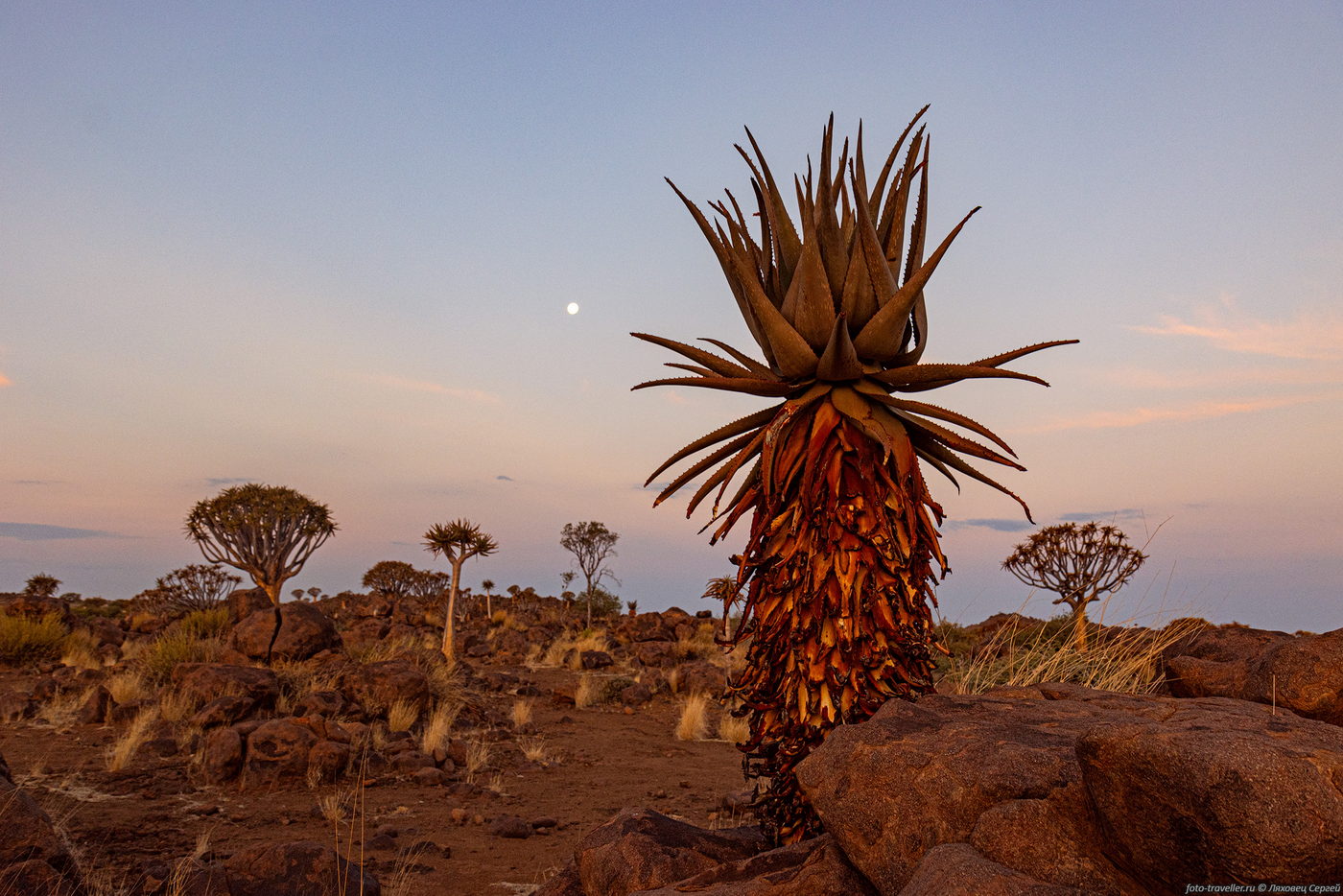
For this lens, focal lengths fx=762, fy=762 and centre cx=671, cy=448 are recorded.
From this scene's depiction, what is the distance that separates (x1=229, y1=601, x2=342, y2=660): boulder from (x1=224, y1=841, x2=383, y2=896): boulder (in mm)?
10953

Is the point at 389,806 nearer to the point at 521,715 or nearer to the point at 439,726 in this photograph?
the point at 439,726

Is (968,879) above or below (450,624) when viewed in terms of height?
below

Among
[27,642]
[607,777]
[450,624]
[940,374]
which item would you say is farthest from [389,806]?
[27,642]

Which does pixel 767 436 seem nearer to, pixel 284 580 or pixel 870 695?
pixel 870 695

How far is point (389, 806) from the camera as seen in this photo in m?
9.22

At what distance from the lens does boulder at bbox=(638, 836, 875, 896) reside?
A: 2.83 m

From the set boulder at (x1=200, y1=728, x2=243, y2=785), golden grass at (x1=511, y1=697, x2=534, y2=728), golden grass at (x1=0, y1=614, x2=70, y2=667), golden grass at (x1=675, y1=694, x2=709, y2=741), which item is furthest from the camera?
golden grass at (x1=0, y1=614, x2=70, y2=667)

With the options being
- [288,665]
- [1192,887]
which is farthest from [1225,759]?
[288,665]

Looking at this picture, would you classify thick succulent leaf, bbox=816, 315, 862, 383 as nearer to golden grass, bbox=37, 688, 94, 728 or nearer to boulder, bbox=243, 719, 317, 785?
boulder, bbox=243, 719, 317, 785

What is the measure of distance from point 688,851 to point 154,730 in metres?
11.4

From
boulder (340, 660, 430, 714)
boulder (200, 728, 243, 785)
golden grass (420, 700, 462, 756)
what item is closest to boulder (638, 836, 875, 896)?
boulder (200, 728, 243, 785)

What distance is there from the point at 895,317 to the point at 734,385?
882 mm

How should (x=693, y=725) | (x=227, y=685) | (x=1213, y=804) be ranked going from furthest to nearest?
(x=693, y=725) < (x=227, y=685) < (x=1213, y=804)

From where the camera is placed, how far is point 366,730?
11.6 metres
